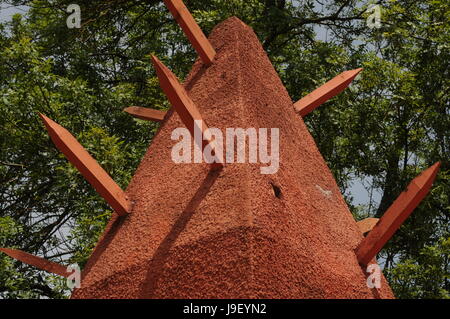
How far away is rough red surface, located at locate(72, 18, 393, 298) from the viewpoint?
3559 mm

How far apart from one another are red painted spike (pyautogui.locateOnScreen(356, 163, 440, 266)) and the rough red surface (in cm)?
10

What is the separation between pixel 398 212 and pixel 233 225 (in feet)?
3.04

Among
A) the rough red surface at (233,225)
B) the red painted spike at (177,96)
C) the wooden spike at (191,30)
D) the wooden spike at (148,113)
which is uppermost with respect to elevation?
the wooden spike at (191,30)

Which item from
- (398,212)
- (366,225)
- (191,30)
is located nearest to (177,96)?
(191,30)

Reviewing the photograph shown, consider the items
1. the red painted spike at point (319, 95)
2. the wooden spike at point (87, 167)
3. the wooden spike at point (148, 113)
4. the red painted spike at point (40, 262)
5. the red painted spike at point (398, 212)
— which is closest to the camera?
the red painted spike at point (398, 212)

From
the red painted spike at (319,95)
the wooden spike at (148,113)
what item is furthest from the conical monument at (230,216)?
the wooden spike at (148,113)

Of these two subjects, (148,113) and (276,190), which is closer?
(276,190)

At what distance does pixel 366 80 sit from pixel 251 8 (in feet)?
7.52

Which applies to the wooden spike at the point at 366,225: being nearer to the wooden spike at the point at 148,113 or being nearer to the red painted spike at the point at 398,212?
the red painted spike at the point at 398,212

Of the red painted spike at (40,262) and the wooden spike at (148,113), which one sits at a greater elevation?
the wooden spike at (148,113)

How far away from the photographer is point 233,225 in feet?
11.9

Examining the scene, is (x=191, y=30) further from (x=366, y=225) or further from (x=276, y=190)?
(x=366, y=225)

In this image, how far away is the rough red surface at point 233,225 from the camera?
3559 mm

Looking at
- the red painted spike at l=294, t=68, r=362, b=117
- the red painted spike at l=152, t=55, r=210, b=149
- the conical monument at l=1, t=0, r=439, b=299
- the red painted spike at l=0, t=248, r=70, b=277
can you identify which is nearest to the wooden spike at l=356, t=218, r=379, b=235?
the conical monument at l=1, t=0, r=439, b=299
